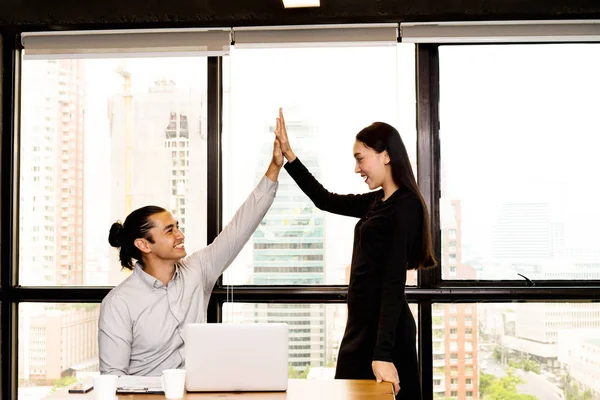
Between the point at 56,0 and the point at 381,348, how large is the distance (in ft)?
8.20

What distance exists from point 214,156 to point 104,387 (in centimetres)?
184

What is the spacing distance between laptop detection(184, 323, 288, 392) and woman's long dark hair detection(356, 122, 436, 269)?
2.33ft

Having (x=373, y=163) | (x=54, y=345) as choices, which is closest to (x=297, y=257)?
(x=373, y=163)

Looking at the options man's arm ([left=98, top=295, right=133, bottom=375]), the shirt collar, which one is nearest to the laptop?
man's arm ([left=98, top=295, right=133, bottom=375])

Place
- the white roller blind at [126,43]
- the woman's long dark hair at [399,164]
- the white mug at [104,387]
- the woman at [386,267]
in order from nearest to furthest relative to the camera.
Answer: the white mug at [104,387] → the woman at [386,267] → the woman's long dark hair at [399,164] → the white roller blind at [126,43]

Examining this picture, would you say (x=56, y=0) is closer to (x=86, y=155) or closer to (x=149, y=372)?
(x=86, y=155)

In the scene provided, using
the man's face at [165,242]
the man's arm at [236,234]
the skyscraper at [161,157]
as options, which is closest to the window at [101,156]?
the skyscraper at [161,157]

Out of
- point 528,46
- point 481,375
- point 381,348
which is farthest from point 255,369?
point 528,46

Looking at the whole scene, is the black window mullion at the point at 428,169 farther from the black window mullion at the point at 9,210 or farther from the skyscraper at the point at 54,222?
the black window mullion at the point at 9,210

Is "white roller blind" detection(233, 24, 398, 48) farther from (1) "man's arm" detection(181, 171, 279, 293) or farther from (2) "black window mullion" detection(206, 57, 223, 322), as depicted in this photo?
(1) "man's arm" detection(181, 171, 279, 293)

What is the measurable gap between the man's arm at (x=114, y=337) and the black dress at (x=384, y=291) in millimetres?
845

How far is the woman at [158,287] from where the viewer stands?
291 centimetres

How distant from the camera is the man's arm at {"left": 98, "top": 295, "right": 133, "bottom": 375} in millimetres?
2838

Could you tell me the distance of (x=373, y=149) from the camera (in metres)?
2.81
